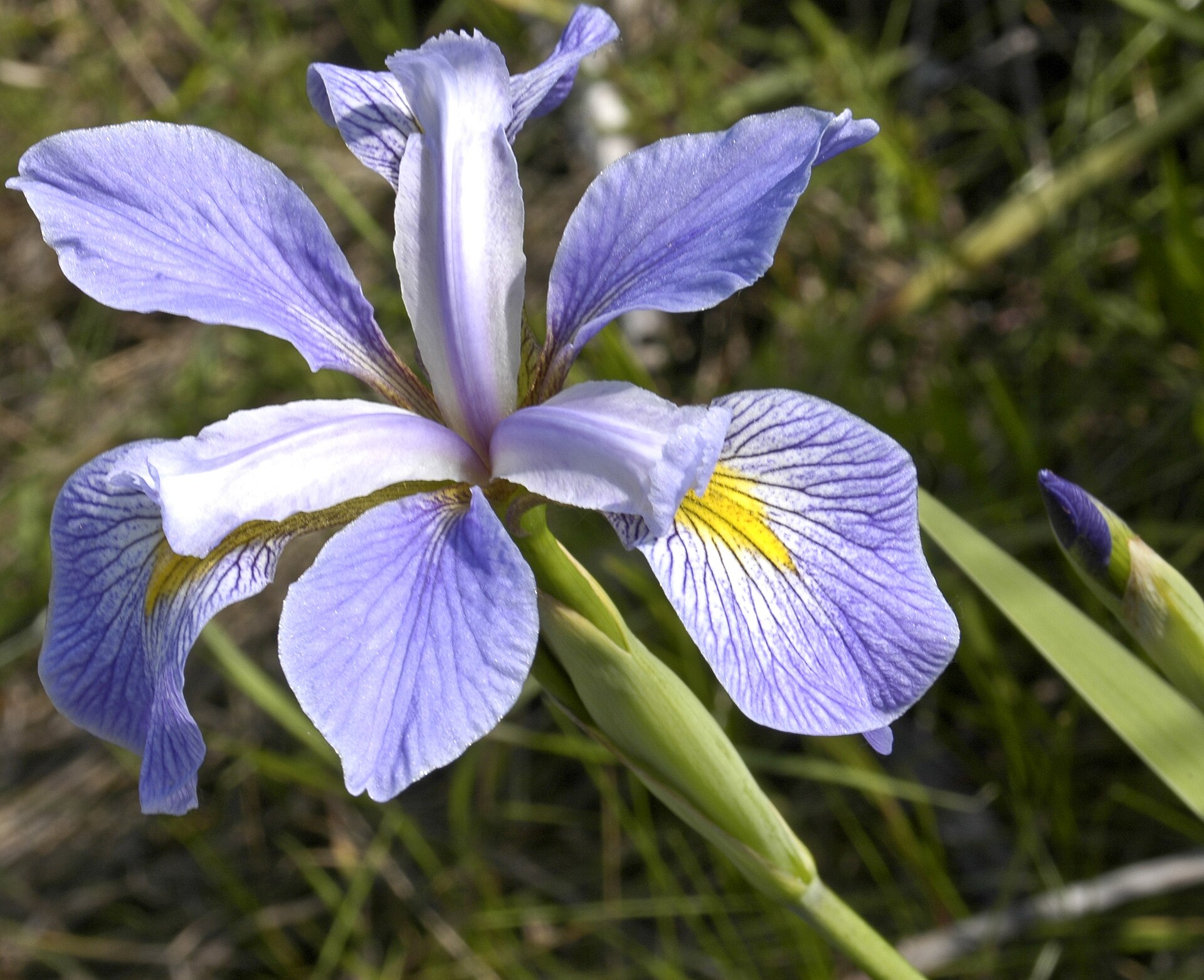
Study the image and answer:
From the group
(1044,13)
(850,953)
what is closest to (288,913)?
(850,953)

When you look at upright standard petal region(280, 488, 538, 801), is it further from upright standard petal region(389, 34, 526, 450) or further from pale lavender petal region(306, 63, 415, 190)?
pale lavender petal region(306, 63, 415, 190)

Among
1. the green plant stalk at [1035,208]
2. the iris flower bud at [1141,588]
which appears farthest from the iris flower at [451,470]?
the green plant stalk at [1035,208]

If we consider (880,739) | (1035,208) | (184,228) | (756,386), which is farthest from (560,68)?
(1035,208)

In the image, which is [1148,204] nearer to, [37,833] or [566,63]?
[566,63]

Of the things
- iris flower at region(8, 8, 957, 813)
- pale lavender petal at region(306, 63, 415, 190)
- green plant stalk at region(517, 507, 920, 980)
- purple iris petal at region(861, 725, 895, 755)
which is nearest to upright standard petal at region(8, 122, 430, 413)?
iris flower at region(8, 8, 957, 813)

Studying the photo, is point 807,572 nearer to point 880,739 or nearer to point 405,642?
point 880,739
